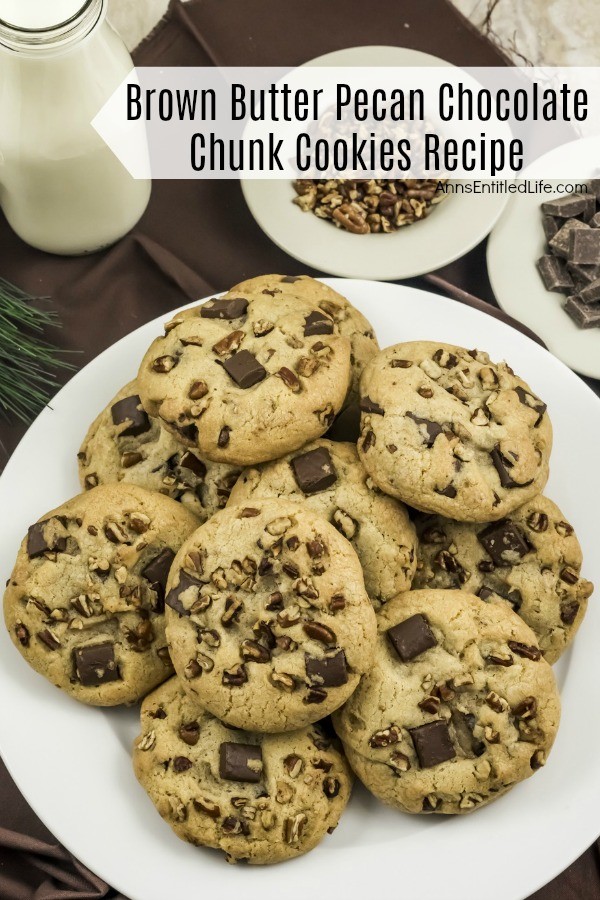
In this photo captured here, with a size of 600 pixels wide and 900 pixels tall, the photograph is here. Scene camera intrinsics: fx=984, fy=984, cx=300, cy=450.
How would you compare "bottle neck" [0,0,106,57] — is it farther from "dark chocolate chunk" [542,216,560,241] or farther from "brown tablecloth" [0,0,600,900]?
"dark chocolate chunk" [542,216,560,241]

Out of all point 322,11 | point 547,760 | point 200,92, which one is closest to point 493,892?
point 547,760

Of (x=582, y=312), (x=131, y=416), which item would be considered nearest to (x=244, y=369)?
(x=131, y=416)

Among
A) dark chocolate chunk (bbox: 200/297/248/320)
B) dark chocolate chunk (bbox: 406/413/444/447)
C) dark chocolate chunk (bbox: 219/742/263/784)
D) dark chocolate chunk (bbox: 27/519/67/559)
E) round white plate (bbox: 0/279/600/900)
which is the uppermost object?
dark chocolate chunk (bbox: 200/297/248/320)

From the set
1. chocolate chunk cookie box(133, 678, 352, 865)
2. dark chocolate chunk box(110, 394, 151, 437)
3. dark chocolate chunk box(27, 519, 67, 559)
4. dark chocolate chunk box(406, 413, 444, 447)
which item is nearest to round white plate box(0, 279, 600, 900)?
chocolate chunk cookie box(133, 678, 352, 865)

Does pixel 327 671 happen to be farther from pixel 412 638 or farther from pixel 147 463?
pixel 147 463

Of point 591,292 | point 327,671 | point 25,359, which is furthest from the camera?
point 591,292
